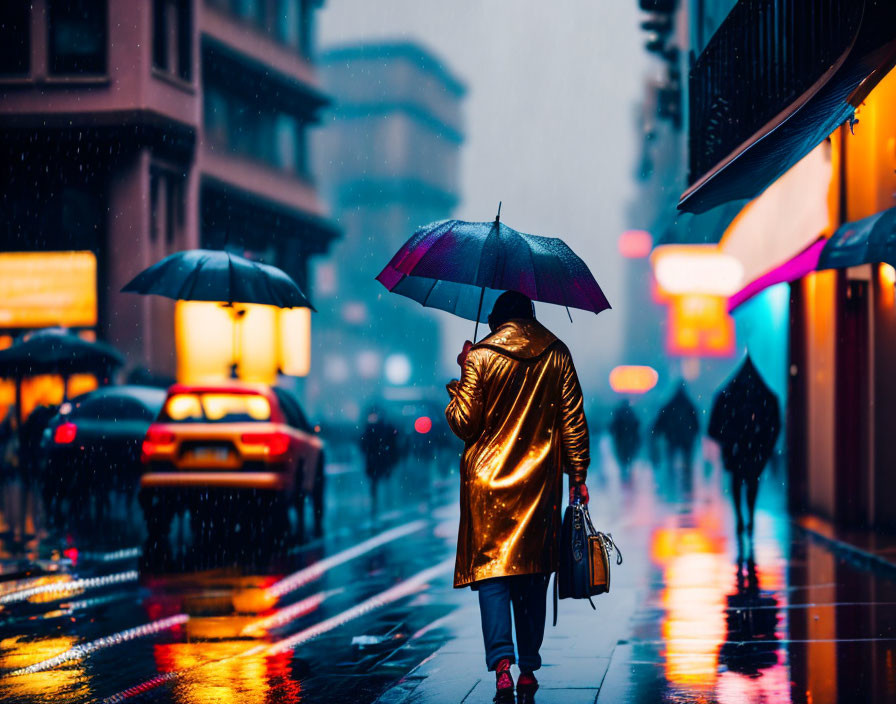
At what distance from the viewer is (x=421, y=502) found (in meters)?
21.5

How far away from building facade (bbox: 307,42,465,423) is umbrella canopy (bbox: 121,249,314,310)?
266 ft

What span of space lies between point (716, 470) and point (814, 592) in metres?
22.0

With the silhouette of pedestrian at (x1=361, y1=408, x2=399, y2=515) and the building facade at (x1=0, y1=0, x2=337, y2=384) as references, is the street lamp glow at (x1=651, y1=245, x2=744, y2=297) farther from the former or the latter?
the silhouette of pedestrian at (x1=361, y1=408, x2=399, y2=515)

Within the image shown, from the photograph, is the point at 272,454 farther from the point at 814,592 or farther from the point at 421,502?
the point at 421,502

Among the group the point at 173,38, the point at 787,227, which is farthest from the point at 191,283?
the point at 173,38

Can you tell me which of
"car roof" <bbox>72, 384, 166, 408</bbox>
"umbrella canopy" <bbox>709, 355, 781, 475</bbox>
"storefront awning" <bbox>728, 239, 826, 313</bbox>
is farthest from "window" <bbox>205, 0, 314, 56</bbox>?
"umbrella canopy" <bbox>709, 355, 781, 475</bbox>

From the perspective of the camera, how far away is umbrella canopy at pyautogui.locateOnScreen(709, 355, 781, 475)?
45.7 ft

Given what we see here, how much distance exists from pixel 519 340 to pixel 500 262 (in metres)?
0.48

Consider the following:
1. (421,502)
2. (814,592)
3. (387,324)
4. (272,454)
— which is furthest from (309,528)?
(387,324)

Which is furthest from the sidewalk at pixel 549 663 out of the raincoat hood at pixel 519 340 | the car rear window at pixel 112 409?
the car rear window at pixel 112 409

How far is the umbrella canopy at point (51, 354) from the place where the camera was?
2356 cm

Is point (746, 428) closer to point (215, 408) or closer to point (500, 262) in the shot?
point (215, 408)

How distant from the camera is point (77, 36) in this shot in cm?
3122

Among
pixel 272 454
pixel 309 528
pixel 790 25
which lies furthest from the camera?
pixel 309 528
